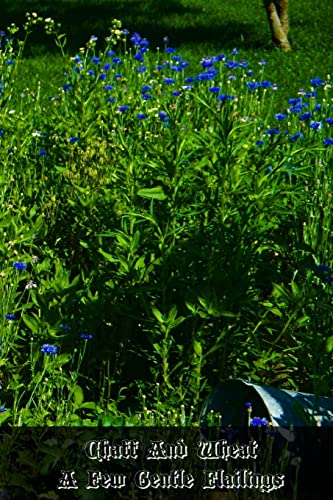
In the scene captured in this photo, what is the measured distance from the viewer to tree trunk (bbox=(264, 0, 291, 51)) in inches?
521

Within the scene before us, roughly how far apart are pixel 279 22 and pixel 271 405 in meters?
10.8

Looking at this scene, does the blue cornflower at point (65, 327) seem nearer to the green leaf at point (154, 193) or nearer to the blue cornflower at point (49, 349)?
the blue cornflower at point (49, 349)

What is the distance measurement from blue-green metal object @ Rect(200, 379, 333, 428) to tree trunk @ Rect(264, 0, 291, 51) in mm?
10193

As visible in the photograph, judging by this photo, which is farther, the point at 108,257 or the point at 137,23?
the point at 137,23

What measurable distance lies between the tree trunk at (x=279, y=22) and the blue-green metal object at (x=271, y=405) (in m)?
10.2

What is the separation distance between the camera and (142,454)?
3336 mm

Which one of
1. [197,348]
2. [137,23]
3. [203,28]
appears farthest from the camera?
[137,23]

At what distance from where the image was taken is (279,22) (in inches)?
533

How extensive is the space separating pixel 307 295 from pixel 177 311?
1.82ft

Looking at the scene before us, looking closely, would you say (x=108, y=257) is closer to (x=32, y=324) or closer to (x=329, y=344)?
(x=32, y=324)

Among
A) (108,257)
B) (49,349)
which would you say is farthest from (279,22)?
(49,349)

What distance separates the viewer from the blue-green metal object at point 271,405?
11.6ft

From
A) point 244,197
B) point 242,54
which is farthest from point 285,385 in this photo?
point 242,54

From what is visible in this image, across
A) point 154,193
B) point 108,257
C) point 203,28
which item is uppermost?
point 203,28
